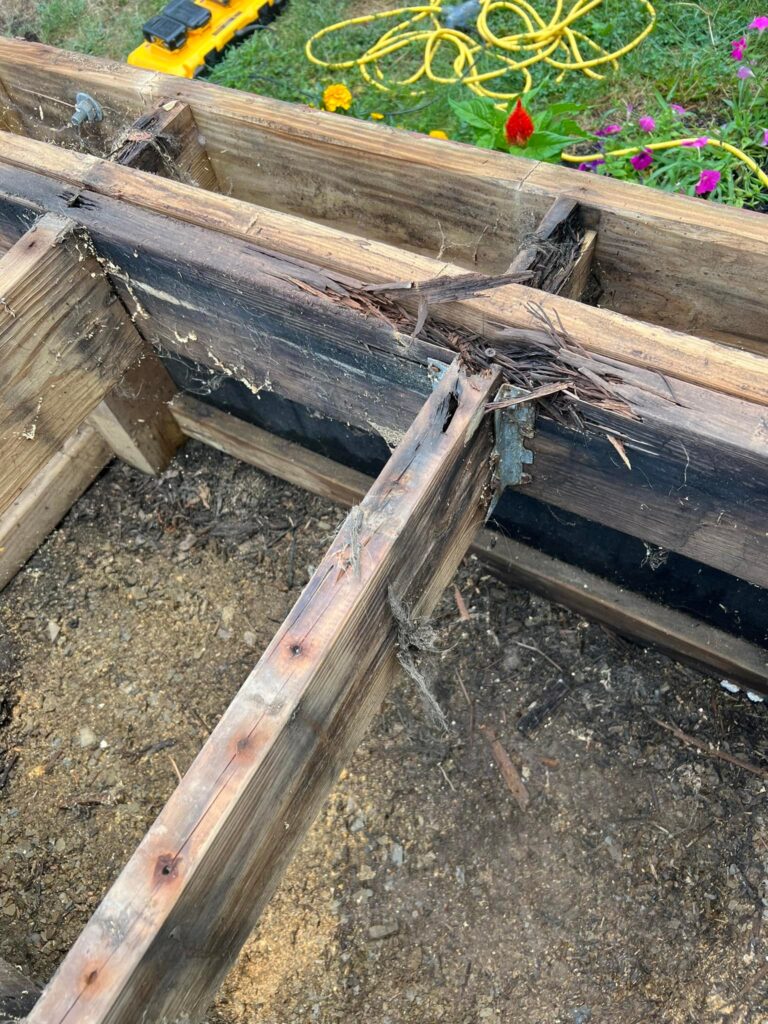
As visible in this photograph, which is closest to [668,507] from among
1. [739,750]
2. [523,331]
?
[523,331]

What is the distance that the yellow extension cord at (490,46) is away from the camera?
12.3 feet

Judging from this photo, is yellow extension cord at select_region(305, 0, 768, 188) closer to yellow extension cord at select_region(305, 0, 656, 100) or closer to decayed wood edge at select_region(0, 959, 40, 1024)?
yellow extension cord at select_region(305, 0, 656, 100)

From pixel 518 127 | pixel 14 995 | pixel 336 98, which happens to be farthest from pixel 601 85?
pixel 14 995

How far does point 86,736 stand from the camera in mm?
2375

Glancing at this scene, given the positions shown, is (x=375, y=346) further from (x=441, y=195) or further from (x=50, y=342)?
(x=50, y=342)

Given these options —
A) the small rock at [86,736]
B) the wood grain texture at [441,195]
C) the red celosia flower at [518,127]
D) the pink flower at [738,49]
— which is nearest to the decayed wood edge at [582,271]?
the wood grain texture at [441,195]

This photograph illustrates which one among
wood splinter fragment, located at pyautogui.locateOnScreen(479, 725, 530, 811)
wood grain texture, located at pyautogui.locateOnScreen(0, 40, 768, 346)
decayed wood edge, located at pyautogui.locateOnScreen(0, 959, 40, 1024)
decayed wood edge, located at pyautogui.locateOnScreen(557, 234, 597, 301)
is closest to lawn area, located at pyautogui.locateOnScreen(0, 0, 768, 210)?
wood grain texture, located at pyautogui.locateOnScreen(0, 40, 768, 346)

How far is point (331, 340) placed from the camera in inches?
→ 64.5

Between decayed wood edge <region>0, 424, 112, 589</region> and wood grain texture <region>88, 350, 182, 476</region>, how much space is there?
0.09m

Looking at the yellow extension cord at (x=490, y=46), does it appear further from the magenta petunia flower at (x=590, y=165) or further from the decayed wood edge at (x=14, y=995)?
the decayed wood edge at (x=14, y=995)

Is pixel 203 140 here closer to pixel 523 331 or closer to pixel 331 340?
pixel 331 340

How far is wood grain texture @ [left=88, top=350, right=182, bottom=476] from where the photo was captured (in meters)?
2.37

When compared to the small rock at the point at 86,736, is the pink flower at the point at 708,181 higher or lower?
higher

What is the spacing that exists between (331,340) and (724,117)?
2.79 m
